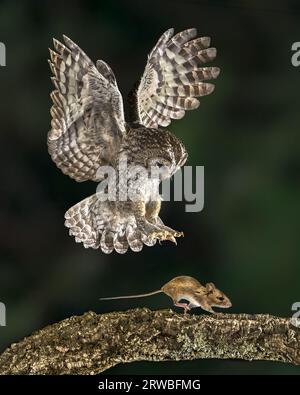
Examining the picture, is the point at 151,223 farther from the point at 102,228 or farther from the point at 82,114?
the point at 82,114

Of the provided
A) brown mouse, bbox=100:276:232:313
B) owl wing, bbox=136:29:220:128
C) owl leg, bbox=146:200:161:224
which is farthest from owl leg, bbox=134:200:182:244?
owl wing, bbox=136:29:220:128

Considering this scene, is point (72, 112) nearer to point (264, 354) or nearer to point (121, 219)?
point (121, 219)

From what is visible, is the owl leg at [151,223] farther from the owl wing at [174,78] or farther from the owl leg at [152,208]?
the owl wing at [174,78]

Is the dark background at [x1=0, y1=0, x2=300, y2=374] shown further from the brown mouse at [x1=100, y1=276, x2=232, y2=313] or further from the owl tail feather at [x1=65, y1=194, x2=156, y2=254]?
the brown mouse at [x1=100, y1=276, x2=232, y2=313]

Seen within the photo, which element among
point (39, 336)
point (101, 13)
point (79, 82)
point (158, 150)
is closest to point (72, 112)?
point (79, 82)

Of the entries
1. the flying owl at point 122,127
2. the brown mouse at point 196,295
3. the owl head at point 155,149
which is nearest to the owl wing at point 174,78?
the flying owl at point 122,127
